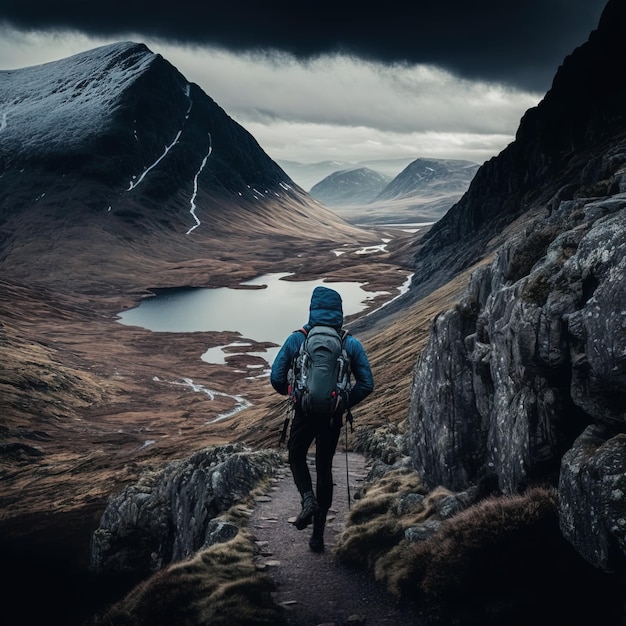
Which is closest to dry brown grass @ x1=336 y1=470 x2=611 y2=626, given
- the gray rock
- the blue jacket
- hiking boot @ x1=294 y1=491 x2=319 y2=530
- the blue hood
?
the gray rock

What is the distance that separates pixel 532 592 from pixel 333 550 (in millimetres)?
4956

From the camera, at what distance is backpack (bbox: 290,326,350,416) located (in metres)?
10.7

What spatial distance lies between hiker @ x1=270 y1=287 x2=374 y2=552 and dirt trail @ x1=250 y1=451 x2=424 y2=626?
4.16ft

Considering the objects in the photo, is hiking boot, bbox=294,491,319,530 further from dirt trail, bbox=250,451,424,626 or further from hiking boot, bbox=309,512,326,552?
hiking boot, bbox=309,512,326,552

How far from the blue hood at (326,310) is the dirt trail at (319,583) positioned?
5.14 metres

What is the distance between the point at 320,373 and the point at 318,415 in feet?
2.83

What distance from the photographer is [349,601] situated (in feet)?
33.8

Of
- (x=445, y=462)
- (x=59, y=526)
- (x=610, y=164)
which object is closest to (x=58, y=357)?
(x=59, y=526)

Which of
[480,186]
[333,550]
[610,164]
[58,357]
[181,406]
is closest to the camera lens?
[333,550]

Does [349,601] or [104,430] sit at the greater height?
[349,601]

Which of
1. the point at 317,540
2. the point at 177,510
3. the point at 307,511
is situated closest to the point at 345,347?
the point at 307,511

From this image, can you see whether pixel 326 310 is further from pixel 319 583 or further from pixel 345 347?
pixel 319 583

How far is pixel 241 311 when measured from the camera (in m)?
174

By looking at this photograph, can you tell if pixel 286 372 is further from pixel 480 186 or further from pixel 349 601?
pixel 480 186
